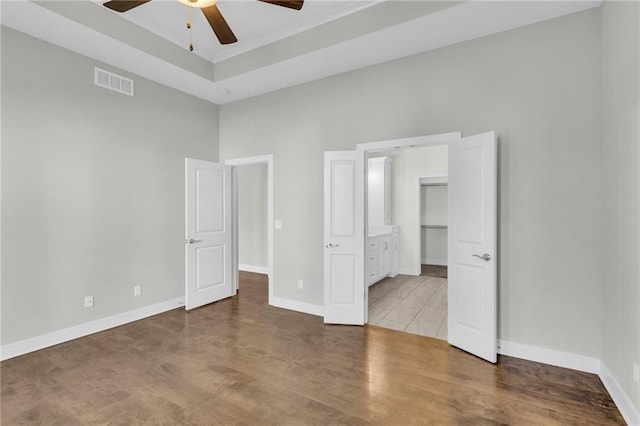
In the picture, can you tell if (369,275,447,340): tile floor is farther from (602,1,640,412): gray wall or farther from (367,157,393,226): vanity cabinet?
(602,1,640,412): gray wall

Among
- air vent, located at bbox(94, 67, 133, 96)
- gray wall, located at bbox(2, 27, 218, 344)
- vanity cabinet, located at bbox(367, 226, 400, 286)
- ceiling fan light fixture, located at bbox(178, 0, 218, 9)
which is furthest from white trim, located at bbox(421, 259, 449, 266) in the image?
ceiling fan light fixture, located at bbox(178, 0, 218, 9)

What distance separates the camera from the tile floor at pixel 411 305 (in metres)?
3.80

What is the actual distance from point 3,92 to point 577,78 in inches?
211

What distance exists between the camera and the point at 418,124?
358 cm

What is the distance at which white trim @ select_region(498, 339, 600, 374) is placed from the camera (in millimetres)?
2746

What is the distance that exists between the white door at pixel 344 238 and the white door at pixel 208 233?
189 cm

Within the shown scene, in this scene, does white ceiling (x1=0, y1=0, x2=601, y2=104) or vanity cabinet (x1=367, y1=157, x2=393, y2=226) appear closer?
white ceiling (x1=0, y1=0, x2=601, y2=104)

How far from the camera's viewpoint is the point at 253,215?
7434 millimetres

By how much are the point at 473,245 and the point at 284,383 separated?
2169 mm

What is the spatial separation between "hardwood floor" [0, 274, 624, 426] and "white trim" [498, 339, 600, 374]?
82mm

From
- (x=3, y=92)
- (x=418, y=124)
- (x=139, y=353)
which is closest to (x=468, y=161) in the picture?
(x=418, y=124)

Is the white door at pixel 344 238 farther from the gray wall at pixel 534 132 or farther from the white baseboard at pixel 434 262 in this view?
the white baseboard at pixel 434 262

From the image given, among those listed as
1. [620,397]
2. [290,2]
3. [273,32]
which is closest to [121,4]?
[290,2]

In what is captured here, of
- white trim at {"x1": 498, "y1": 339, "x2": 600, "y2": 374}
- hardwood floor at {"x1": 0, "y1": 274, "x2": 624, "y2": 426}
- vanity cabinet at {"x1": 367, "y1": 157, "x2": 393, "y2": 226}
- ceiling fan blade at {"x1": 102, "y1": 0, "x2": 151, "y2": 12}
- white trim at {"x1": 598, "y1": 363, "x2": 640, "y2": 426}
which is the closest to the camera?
white trim at {"x1": 598, "y1": 363, "x2": 640, "y2": 426}
